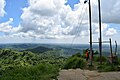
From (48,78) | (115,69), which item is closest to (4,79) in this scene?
(48,78)

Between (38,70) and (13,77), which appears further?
(38,70)

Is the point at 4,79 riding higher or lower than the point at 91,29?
lower

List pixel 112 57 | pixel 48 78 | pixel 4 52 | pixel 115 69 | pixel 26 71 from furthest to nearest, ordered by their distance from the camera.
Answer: pixel 4 52 < pixel 112 57 < pixel 115 69 < pixel 26 71 < pixel 48 78

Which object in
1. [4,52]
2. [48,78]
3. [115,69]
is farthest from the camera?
[4,52]

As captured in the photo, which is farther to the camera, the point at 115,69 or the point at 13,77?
the point at 115,69

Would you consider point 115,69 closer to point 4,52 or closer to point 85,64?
point 85,64

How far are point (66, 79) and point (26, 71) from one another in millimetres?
2313

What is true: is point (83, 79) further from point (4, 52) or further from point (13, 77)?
point (4, 52)

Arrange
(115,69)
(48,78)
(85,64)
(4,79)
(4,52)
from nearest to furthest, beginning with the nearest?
1. (4,79)
2. (48,78)
3. (115,69)
4. (85,64)
5. (4,52)

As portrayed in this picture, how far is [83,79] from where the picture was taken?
13.4m

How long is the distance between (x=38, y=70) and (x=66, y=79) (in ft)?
7.92

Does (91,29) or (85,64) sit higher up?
(91,29)

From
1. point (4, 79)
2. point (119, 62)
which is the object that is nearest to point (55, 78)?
point (4, 79)

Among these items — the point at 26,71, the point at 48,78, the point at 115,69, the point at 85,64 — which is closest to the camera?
the point at 48,78
